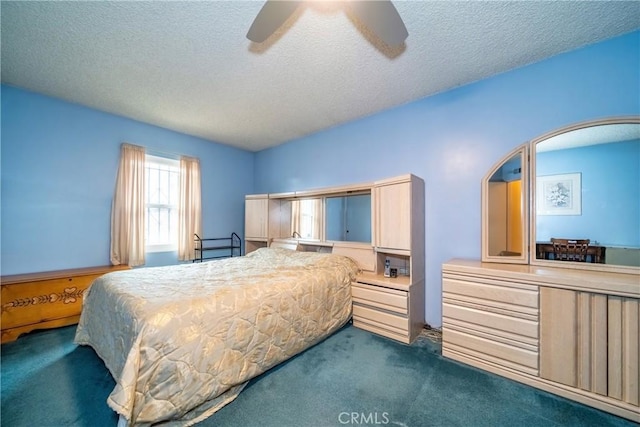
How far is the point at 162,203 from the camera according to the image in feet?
12.1

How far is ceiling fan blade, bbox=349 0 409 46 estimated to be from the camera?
4.08ft

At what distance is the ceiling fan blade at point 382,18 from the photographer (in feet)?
4.08

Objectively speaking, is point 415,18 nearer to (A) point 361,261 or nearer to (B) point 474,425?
(A) point 361,261

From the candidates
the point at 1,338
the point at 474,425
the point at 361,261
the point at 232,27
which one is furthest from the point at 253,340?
the point at 1,338

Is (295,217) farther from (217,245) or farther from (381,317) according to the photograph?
(381,317)

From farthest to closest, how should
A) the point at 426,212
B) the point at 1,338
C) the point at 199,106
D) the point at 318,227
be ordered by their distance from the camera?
the point at 318,227 → the point at 199,106 → the point at 426,212 → the point at 1,338

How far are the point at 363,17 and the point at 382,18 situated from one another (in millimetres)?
107

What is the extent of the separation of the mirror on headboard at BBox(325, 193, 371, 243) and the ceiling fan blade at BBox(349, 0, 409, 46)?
1.82m

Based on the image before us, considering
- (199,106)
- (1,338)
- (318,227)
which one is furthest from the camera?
(318,227)

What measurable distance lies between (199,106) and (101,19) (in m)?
1.25

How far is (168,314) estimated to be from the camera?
1388 millimetres

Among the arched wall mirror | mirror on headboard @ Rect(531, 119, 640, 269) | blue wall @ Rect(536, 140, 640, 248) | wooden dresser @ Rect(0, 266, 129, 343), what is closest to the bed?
wooden dresser @ Rect(0, 266, 129, 343)

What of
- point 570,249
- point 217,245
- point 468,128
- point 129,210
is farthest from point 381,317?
point 129,210

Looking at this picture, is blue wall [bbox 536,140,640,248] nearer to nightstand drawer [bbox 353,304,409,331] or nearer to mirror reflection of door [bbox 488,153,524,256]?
mirror reflection of door [bbox 488,153,524,256]
